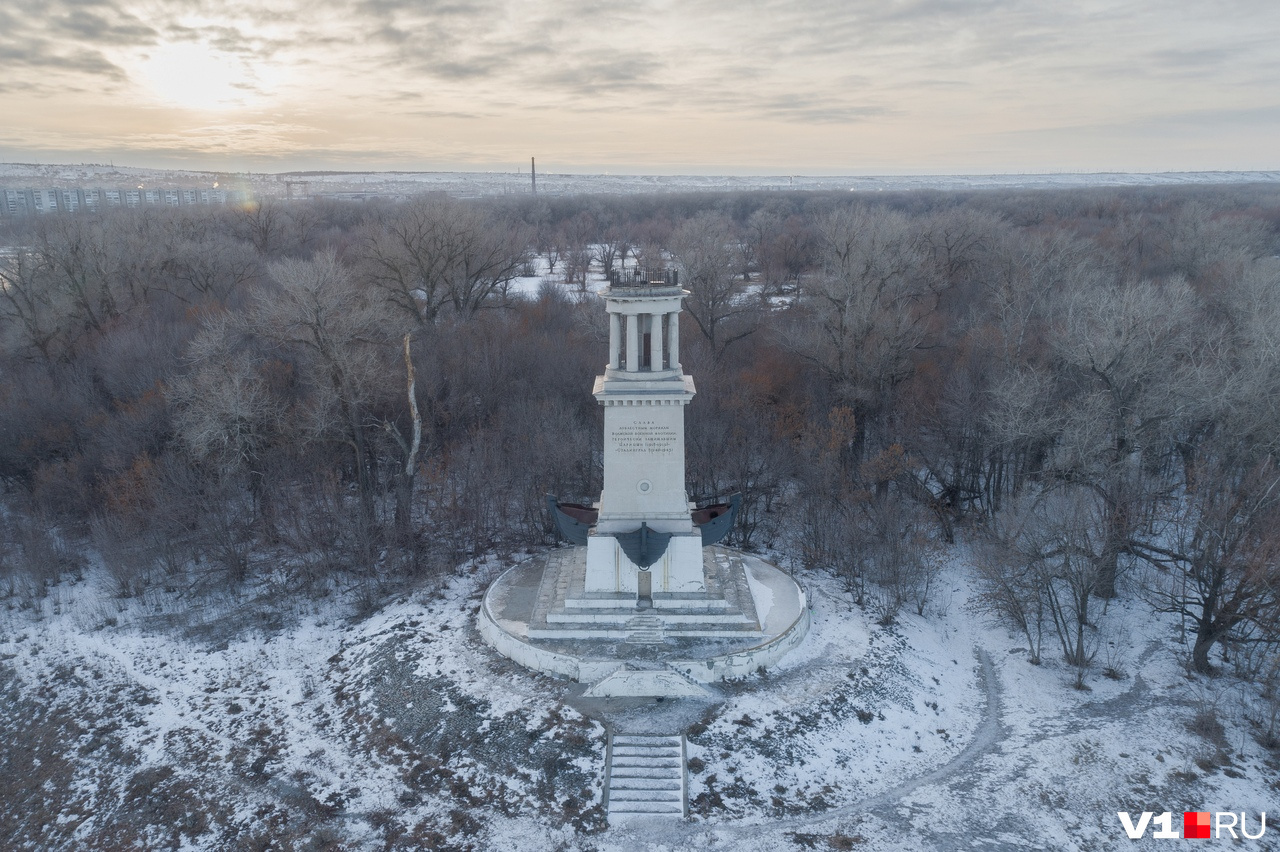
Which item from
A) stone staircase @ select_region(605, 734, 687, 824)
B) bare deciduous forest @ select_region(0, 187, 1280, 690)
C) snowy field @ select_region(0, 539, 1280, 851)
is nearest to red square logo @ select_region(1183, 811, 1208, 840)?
snowy field @ select_region(0, 539, 1280, 851)

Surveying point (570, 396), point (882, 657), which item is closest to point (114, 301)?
point (570, 396)

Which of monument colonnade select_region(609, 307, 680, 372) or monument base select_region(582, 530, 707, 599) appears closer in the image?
monument colonnade select_region(609, 307, 680, 372)

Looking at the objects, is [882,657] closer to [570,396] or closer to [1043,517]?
[1043,517]

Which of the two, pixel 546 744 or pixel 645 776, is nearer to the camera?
pixel 645 776

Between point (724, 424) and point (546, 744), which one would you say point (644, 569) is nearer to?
point (546, 744)

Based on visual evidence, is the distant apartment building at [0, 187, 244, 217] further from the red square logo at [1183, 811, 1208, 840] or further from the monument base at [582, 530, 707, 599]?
the red square logo at [1183, 811, 1208, 840]

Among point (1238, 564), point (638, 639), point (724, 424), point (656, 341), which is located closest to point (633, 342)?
point (656, 341)
